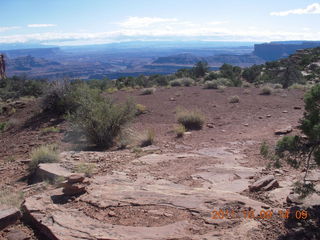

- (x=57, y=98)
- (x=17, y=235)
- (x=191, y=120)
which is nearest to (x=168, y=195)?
(x=17, y=235)

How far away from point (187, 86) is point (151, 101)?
22.8 feet

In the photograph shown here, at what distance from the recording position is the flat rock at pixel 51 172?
20.8 feet

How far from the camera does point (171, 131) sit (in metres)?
11.7

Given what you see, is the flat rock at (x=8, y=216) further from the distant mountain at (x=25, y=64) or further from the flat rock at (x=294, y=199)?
the distant mountain at (x=25, y=64)

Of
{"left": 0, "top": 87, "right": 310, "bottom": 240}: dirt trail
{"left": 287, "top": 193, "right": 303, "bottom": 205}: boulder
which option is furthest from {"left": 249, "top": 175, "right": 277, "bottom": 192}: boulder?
{"left": 287, "top": 193, "right": 303, "bottom": 205}: boulder

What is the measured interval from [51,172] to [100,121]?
3659 millimetres

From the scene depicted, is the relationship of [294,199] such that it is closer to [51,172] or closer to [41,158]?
[51,172]

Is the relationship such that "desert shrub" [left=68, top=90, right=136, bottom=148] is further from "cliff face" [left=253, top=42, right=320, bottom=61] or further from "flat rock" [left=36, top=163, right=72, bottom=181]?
"cliff face" [left=253, top=42, right=320, bottom=61]

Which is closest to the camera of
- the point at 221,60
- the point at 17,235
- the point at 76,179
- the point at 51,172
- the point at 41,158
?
the point at 17,235

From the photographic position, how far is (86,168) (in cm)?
675

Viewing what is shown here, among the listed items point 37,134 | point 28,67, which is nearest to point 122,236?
point 37,134

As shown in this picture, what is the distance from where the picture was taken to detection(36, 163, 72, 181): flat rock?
6.33m

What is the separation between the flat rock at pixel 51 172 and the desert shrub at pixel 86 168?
9.3 inches

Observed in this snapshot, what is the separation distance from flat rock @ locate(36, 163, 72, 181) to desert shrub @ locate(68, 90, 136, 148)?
117 inches
